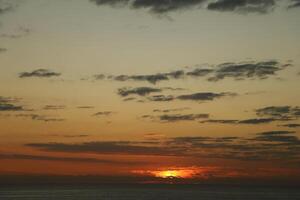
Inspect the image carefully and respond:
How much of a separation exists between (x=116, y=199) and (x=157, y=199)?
36.4m

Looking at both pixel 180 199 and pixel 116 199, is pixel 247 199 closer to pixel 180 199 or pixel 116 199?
pixel 180 199

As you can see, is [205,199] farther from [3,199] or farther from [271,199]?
[3,199]

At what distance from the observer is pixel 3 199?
189 meters

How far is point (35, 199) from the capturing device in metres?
199

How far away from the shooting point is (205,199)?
190875 mm

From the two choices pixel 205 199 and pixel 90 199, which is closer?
pixel 90 199

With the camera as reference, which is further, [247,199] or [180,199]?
[247,199]

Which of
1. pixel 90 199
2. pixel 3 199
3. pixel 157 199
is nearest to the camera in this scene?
pixel 157 199

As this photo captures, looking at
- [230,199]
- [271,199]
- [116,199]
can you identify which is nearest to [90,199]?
[116,199]

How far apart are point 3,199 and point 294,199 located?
112 metres

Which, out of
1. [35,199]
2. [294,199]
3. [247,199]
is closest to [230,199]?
[247,199]

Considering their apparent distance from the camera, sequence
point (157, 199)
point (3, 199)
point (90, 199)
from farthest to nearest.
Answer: point (3, 199) → point (90, 199) → point (157, 199)

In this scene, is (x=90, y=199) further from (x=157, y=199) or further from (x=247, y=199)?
(x=247, y=199)

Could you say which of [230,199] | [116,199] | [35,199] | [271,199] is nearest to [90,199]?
[116,199]
